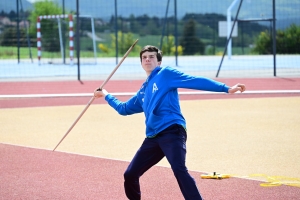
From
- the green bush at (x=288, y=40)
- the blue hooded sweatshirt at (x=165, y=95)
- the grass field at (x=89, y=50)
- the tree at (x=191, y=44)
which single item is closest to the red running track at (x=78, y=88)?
the blue hooded sweatshirt at (x=165, y=95)

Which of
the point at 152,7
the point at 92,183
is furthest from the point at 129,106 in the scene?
the point at 152,7

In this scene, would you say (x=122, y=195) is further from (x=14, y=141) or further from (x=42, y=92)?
(x=42, y=92)

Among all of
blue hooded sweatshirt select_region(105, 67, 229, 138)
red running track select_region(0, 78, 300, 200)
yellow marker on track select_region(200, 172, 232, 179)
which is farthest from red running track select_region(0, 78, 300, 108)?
blue hooded sweatshirt select_region(105, 67, 229, 138)

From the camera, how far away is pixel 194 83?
5.56 m

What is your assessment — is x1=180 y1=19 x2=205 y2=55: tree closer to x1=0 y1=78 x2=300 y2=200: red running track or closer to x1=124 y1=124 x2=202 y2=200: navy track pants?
x1=0 y1=78 x2=300 y2=200: red running track

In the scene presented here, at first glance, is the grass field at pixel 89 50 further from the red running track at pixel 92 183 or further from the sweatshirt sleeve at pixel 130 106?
the sweatshirt sleeve at pixel 130 106

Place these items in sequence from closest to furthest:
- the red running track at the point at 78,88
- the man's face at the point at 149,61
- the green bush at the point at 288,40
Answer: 1. the man's face at the point at 149,61
2. the red running track at the point at 78,88
3. the green bush at the point at 288,40

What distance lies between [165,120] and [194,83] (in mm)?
415

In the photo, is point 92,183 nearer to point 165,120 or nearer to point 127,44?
point 165,120

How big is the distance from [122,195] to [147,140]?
4.09 ft

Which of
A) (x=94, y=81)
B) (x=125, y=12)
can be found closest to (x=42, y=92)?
(x=94, y=81)

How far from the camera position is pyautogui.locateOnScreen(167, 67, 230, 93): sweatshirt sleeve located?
548 cm

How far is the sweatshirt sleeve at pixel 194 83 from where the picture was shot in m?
5.48

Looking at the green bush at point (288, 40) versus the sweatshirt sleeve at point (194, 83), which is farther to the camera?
the green bush at point (288, 40)
